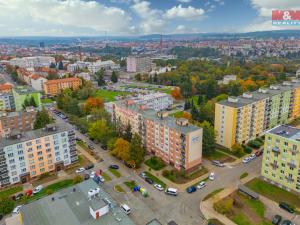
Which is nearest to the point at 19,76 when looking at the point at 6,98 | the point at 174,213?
the point at 6,98

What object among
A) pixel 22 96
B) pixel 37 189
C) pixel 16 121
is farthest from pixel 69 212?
pixel 22 96

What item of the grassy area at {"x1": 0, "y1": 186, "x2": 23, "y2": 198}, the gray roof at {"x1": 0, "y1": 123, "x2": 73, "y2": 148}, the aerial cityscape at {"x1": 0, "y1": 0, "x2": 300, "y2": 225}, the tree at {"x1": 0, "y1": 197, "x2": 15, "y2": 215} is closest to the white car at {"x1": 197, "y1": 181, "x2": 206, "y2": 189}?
the aerial cityscape at {"x1": 0, "y1": 0, "x2": 300, "y2": 225}

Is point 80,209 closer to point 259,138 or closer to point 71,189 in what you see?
point 71,189

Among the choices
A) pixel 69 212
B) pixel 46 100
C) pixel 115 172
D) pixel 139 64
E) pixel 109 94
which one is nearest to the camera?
pixel 69 212

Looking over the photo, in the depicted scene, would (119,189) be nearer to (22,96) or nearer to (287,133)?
(287,133)

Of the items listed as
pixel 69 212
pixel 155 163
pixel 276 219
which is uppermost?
pixel 69 212

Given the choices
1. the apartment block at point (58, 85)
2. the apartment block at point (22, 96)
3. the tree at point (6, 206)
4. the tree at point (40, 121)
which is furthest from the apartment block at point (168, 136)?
the apartment block at point (58, 85)

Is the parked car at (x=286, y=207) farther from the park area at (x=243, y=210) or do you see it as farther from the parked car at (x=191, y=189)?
the parked car at (x=191, y=189)

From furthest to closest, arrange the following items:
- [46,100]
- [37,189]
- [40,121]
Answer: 1. [46,100]
2. [40,121]
3. [37,189]
